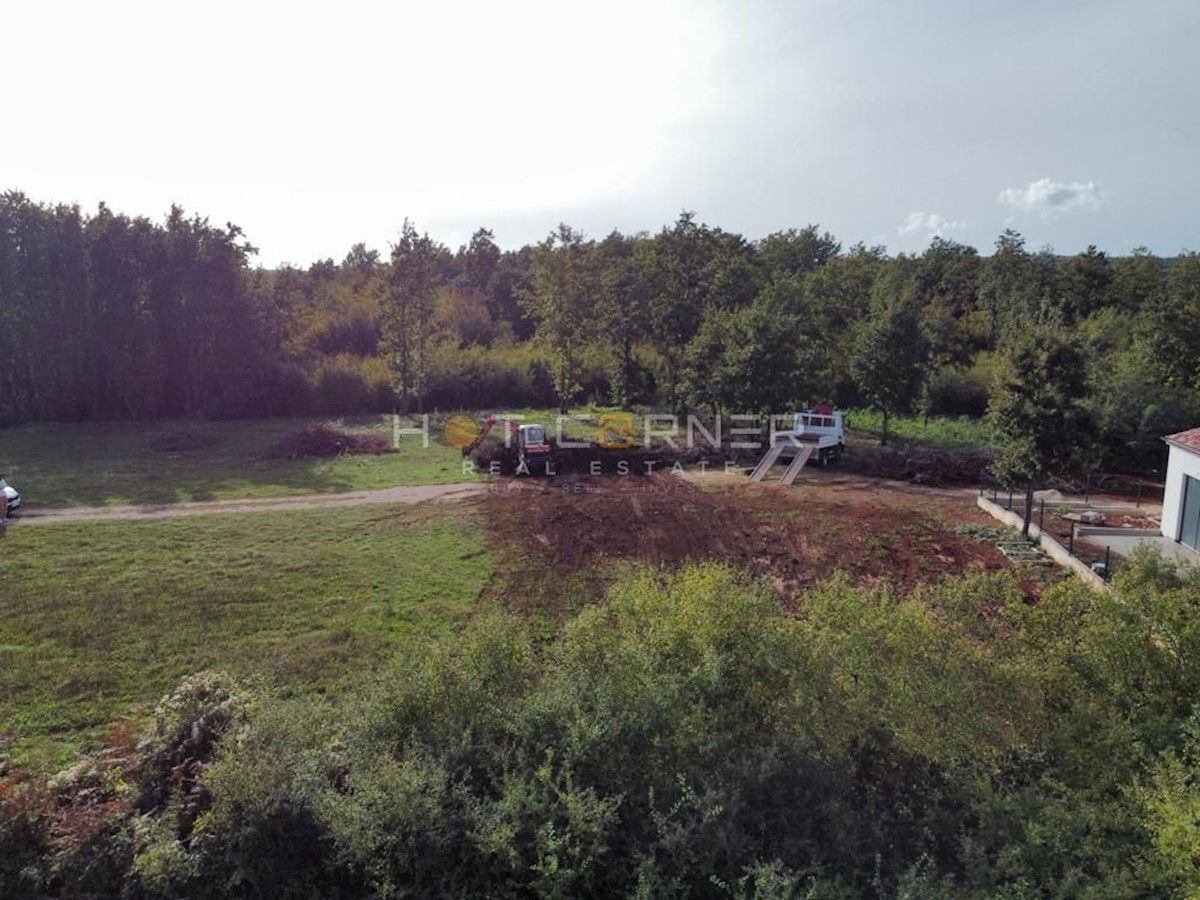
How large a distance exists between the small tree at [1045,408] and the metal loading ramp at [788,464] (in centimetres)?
707

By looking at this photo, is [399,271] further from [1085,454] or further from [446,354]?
[1085,454]

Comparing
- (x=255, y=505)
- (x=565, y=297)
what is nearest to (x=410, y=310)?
(x=565, y=297)

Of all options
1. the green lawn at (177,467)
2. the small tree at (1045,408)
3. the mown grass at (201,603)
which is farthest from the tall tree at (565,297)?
the small tree at (1045,408)

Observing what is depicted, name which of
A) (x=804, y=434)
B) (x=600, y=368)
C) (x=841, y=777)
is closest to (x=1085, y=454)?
(x=804, y=434)

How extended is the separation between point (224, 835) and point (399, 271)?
85.5 feet

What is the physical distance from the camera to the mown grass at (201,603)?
8.88 m

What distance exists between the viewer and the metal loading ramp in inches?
836

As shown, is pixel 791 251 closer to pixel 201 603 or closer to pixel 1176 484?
pixel 1176 484

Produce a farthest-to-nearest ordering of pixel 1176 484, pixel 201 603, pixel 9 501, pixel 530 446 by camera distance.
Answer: pixel 530 446
pixel 9 501
pixel 1176 484
pixel 201 603

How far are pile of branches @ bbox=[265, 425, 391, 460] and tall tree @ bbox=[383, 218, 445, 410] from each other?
Result: 6447 mm

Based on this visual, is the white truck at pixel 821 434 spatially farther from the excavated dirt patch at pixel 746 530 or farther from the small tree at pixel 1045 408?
the small tree at pixel 1045 408

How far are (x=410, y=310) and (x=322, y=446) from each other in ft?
28.9

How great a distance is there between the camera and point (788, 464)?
22.5 m

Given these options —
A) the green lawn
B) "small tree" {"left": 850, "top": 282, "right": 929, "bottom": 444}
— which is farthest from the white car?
"small tree" {"left": 850, "top": 282, "right": 929, "bottom": 444}
